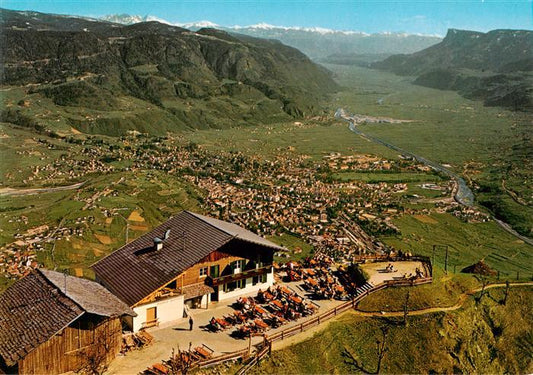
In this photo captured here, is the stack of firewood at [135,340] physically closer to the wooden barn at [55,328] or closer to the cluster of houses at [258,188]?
the wooden barn at [55,328]

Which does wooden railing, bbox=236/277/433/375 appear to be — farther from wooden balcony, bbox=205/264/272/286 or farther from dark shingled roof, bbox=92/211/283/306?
dark shingled roof, bbox=92/211/283/306

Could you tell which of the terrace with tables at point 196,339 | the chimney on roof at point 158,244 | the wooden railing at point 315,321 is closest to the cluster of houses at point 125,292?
the chimney on roof at point 158,244

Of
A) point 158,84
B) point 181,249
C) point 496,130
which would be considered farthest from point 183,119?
point 181,249

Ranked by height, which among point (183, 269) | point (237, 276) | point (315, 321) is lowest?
point (315, 321)

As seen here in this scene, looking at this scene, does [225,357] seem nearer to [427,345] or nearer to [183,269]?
[183,269]

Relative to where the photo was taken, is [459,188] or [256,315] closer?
[256,315]

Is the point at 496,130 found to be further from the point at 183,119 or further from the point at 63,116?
the point at 63,116

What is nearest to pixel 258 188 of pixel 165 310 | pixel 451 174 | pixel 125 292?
pixel 451 174
